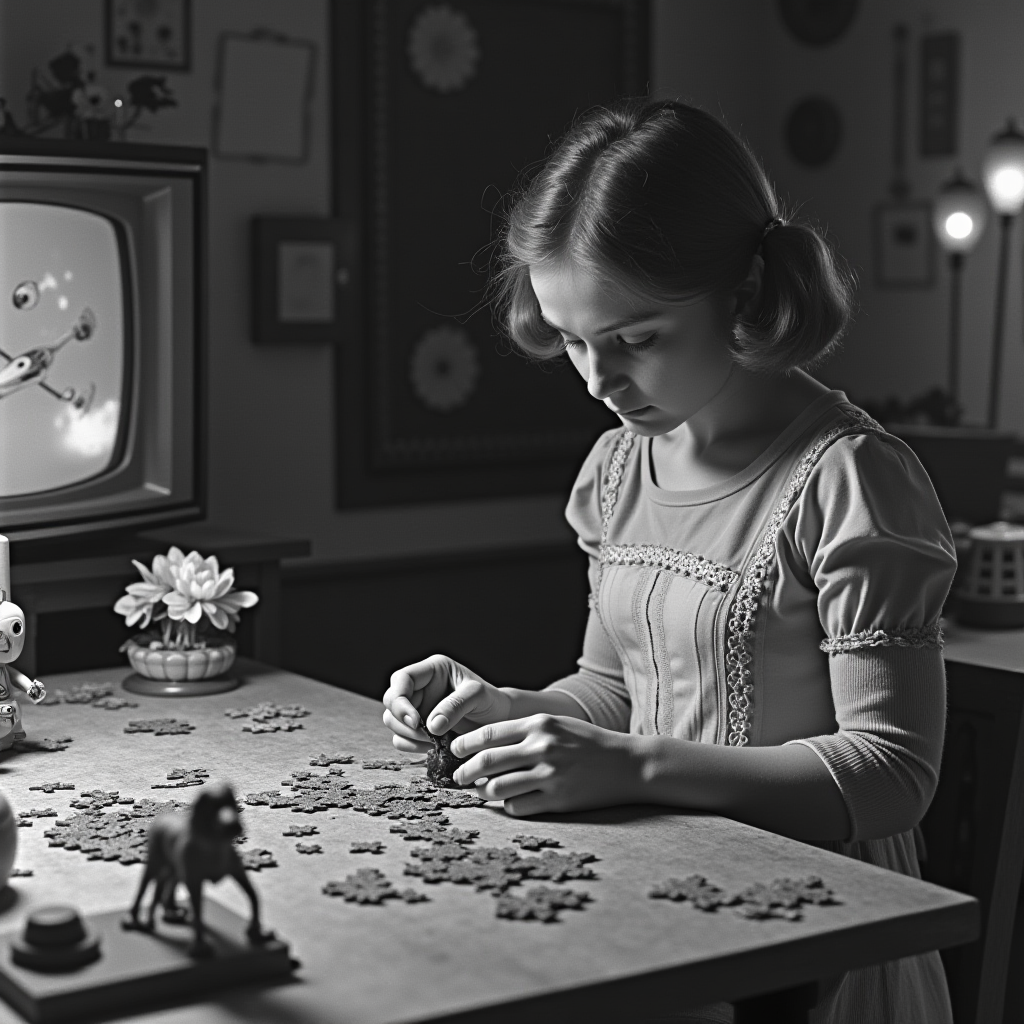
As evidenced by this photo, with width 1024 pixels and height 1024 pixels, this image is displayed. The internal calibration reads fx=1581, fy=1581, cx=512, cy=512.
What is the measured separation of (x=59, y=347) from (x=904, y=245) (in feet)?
8.34

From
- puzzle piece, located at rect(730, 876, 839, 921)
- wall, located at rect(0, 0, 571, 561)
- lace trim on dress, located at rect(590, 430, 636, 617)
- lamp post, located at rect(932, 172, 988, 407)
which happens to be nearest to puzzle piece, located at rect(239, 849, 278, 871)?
puzzle piece, located at rect(730, 876, 839, 921)

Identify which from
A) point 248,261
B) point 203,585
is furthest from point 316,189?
point 203,585

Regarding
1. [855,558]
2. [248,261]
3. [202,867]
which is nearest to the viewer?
[202,867]

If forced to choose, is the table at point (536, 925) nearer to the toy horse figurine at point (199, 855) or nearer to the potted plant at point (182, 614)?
the toy horse figurine at point (199, 855)

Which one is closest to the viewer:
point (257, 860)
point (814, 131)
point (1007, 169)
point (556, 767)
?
point (257, 860)

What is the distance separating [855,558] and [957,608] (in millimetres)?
1205

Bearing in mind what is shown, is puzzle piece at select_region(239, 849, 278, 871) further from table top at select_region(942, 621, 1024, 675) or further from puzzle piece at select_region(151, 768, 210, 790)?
table top at select_region(942, 621, 1024, 675)

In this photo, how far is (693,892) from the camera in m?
1.33

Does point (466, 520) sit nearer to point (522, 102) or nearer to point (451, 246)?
point (451, 246)

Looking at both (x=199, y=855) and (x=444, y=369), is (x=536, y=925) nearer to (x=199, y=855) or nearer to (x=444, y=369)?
(x=199, y=855)

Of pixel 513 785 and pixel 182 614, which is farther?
pixel 182 614

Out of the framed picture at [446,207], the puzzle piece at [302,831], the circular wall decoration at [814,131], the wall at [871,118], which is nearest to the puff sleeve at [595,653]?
the puzzle piece at [302,831]

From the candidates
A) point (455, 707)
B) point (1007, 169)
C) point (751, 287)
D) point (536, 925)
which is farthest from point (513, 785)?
point (1007, 169)

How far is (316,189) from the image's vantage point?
3.54 metres
